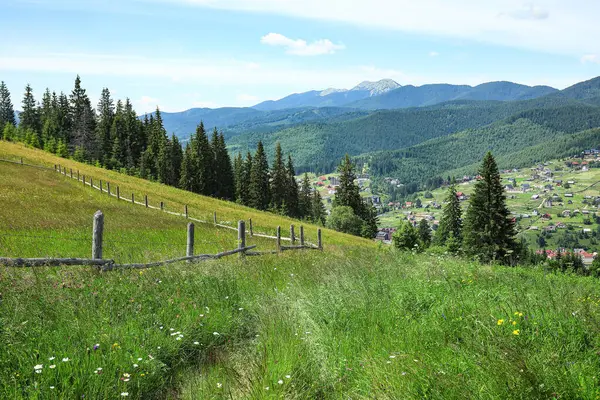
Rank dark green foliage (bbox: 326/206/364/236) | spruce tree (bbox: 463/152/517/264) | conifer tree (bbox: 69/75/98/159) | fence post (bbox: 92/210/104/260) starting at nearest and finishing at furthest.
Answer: fence post (bbox: 92/210/104/260)
spruce tree (bbox: 463/152/517/264)
dark green foliage (bbox: 326/206/364/236)
conifer tree (bbox: 69/75/98/159)

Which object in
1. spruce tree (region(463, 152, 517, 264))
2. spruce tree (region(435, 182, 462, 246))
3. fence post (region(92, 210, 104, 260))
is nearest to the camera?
fence post (region(92, 210, 104, 260))

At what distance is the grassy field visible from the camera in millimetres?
3904

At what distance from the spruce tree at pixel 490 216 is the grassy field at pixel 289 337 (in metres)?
45.4

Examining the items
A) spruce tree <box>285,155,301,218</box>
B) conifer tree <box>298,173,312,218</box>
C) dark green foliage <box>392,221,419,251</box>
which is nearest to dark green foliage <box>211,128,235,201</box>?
spruce tree <box>285,155,301,218</box>

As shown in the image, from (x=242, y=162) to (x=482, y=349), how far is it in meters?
82.6

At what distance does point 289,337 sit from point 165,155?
7923 cm

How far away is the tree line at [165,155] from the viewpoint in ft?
258

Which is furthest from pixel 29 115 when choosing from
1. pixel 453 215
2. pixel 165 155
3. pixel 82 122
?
pixel 453 215

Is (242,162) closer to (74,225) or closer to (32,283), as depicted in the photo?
(74,225)

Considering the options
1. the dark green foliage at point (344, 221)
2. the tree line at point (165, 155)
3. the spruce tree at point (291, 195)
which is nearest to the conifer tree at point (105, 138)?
the tree line at point (165, 155)

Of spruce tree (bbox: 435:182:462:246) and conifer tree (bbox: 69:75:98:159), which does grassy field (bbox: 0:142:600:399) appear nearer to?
spruce tree (bbox: 435:182:462:246)

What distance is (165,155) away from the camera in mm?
79625

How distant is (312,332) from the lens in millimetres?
5699

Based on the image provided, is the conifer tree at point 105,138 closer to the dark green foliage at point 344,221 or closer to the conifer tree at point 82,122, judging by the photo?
the conifer tree at point 82,122
